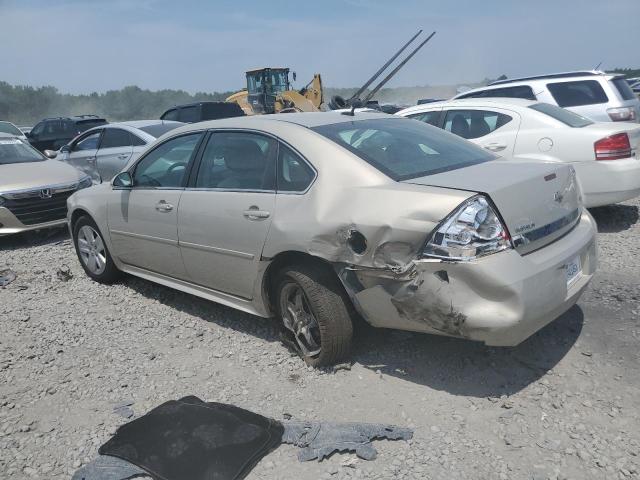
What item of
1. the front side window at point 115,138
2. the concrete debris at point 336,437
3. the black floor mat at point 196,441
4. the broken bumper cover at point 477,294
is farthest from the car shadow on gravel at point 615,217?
the front side window at point 115,138

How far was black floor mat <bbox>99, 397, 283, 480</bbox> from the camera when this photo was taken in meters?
2.66

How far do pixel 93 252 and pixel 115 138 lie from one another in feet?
15.4

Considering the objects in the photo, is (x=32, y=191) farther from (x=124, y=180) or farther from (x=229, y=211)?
(x=229, y=211)

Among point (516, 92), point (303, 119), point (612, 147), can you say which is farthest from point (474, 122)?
point (303, 119)

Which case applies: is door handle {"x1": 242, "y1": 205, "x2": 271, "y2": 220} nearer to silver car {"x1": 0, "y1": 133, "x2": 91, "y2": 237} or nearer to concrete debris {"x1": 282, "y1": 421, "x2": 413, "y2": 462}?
concrete debris {"x1": 282, "y1": 421, "x2": 413, "y2": 462}

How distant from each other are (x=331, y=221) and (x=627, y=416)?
1.83 m

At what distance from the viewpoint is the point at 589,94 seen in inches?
342

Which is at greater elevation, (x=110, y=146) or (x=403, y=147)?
(x=403, y=147)

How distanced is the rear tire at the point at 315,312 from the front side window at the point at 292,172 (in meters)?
0.51

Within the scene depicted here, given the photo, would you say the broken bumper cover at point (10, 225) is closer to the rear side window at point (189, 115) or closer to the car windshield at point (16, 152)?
the car windshield at point (16, 152)

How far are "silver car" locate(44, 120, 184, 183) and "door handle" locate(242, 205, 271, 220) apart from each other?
233 inches


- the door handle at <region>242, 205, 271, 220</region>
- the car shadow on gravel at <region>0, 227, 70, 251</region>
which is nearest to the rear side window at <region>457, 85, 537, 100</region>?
the door handle at <region>242, 205, 271, 220</region>

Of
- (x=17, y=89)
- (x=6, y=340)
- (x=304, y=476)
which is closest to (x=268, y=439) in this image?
(x=304, y=476)

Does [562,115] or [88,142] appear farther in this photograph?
[88,142]
